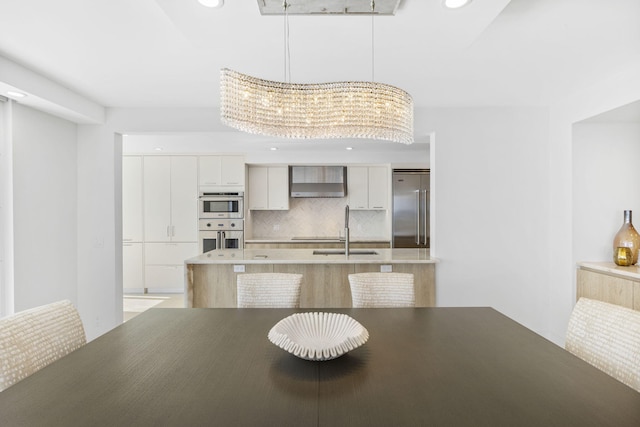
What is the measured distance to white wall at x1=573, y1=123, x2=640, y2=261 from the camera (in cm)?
332

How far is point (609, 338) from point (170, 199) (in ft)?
19.1

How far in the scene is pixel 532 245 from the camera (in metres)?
3.64

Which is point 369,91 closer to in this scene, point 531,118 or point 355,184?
point 531,118

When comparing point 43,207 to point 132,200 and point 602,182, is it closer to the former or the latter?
point 132,200

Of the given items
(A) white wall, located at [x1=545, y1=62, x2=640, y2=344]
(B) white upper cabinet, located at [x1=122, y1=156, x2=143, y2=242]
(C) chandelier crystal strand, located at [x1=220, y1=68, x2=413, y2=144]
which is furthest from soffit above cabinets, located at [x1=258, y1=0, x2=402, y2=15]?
(B) white upper cabinet, located at [x1=122, y1=156, x2=143, y2=242]

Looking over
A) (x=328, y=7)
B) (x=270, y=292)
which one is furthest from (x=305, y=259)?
(x=328, y=7)

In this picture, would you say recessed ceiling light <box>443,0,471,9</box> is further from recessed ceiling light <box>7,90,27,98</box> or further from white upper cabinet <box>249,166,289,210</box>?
white upper cabinet <box>249,166,289,210</box>

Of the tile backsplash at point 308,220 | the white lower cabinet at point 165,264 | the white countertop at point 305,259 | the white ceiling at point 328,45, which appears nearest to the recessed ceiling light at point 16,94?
the white ceiling at point 328,45

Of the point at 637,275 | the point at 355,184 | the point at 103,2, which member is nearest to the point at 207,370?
the point at 103,2

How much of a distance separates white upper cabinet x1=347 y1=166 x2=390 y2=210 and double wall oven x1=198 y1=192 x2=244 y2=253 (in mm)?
1871

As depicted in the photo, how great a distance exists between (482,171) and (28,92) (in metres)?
3.92

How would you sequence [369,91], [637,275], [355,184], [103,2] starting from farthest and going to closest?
[355,184], [637,275], [103,2], [369,91]

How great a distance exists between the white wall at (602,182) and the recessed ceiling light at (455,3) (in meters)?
2.28

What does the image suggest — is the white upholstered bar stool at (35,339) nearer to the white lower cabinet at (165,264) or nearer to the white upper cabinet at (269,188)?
the white lower cabinet at (165,264)
